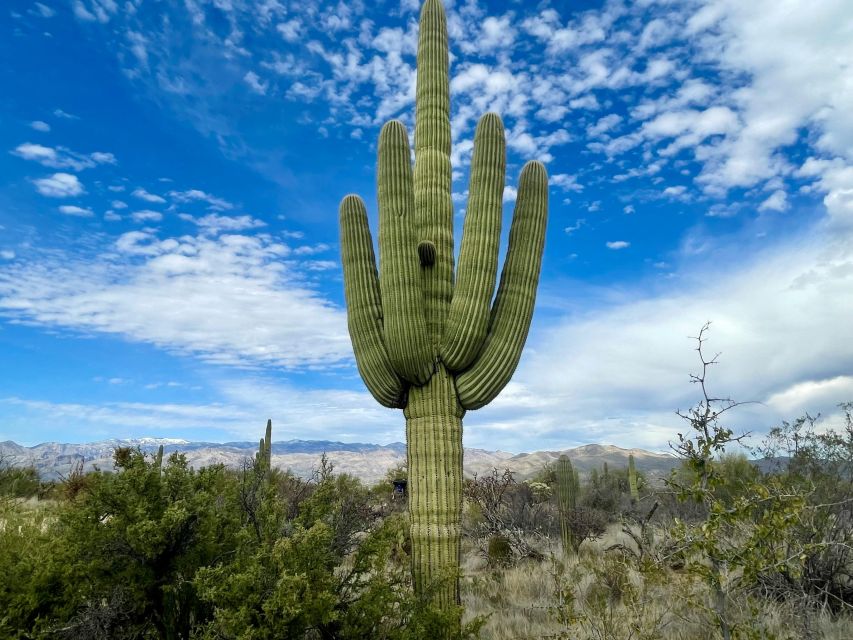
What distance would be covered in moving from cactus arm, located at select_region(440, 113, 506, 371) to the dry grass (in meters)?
2.32

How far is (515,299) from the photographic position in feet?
21.4

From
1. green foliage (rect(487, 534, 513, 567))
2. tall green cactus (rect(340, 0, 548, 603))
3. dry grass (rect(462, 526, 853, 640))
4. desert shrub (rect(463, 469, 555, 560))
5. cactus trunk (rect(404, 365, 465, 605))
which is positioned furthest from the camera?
desert shrub (rect(463, 469, 555, 560))

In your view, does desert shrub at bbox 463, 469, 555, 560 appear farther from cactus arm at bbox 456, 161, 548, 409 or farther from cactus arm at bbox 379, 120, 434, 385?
cactus arm at bbox 379, 120, 434, 385

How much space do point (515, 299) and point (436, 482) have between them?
2.23 metres

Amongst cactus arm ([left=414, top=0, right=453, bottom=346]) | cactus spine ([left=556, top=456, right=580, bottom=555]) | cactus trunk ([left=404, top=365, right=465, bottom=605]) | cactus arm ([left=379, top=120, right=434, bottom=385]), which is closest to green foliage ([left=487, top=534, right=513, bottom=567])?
cactus spine ([left=556, top=456, right=580, bottom=555])

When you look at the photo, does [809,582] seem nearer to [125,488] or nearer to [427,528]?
[427,528]

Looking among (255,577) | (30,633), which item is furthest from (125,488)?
(255,577)

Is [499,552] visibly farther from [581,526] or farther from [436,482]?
[436,482]

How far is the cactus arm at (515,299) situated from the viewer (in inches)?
242

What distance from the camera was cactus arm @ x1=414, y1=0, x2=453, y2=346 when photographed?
21.2 feet

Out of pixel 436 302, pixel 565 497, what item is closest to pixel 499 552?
pixel 565 497

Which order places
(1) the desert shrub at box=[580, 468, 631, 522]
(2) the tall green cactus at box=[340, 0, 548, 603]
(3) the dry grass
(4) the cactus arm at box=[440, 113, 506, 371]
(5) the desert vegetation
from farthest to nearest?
1. (1) the desert shrub at box=[580, 468, 631, 522]
2. (4) the cactus arm at box=[440, 113, 506, 371]
3. (2) the tall green cactus at box=[340, 0, 548, 603]
4. (3) the dry grass
5. (5) the desert vegetation

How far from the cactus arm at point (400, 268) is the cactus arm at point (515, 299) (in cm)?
58

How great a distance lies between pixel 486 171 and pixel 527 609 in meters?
5.40
